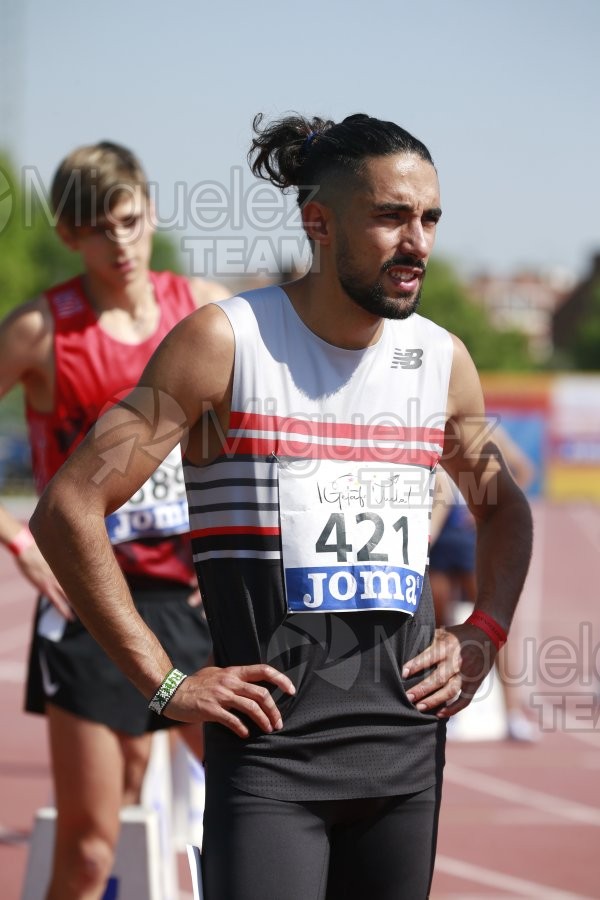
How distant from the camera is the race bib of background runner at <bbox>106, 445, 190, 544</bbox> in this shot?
350 cm

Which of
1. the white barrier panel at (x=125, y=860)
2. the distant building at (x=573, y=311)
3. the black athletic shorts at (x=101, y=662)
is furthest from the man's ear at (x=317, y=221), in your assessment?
the distant building at (x=573, y=311)

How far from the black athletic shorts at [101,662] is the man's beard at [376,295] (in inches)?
57.7

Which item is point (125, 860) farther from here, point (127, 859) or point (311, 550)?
point (311, 550)

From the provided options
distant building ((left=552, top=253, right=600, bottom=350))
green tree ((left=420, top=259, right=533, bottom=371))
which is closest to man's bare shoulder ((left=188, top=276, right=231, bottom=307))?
green tree ((left=420, top=259, right=533, bottom=371))

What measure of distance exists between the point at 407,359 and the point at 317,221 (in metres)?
0.33

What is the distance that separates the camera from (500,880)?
4.98 meters

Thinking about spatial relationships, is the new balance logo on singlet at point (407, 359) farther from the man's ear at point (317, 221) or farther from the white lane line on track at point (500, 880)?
the white lane line on track at point (500, 880)

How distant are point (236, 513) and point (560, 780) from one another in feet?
15.3

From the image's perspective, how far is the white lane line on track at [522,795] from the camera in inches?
232

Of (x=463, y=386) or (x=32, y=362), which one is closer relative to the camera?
(x=463, y=386)

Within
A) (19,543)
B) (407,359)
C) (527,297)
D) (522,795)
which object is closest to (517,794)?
(522,795)

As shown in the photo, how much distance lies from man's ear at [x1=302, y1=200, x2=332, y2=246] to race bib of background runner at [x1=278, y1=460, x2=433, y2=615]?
17.6 inches

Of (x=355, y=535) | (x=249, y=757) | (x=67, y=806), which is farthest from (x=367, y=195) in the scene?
(x=67, y=806)

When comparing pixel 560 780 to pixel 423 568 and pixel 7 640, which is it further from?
pixel 7 640
